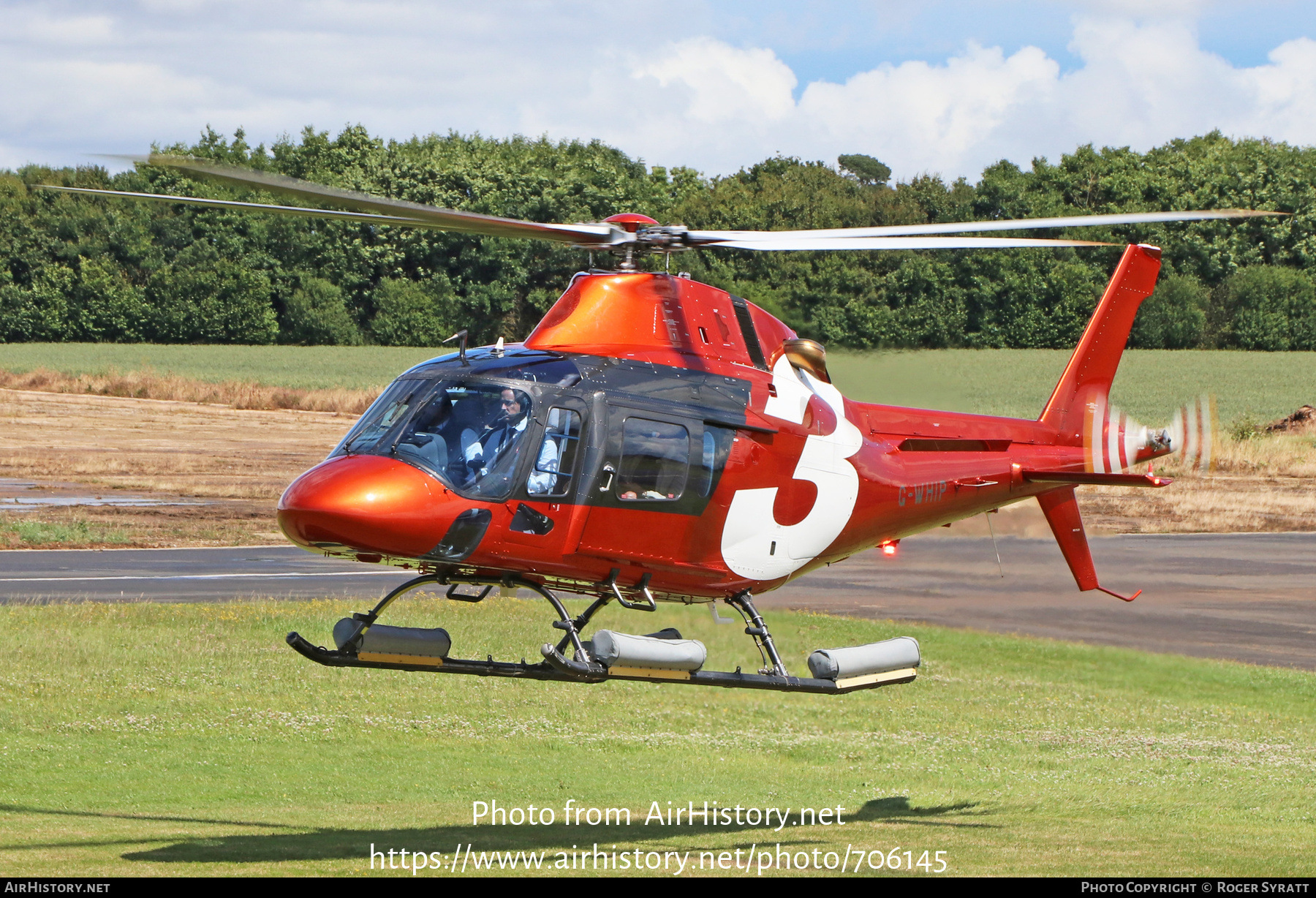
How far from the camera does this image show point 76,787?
17547 millimetres

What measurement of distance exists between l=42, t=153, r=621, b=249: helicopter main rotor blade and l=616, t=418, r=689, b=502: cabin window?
180 cm

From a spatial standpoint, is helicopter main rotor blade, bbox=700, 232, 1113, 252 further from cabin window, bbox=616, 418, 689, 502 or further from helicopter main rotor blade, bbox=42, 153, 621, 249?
cabin window, bbox=616, 418, 689, 502

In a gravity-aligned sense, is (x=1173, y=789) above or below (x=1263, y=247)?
below

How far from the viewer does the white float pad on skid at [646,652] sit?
11688mm

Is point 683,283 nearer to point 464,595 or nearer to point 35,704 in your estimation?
point 464,595

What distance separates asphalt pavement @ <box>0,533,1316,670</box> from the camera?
102ft

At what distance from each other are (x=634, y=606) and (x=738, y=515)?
1.28 m

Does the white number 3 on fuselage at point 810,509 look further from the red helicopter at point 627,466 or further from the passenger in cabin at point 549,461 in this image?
the passenger in cabin at point 549,461

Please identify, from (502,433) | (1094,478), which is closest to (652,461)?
(502,433)

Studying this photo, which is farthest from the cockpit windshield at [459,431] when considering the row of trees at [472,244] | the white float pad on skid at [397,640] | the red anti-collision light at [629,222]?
the row of trees at [472,244]

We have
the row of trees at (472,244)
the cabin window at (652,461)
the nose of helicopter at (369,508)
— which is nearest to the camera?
the nose of helicopter at (369,508)

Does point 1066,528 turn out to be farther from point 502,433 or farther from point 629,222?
point 502,433

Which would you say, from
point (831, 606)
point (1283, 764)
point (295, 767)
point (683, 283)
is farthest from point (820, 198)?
point (683, 283)

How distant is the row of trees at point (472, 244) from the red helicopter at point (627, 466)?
42.9 meters
